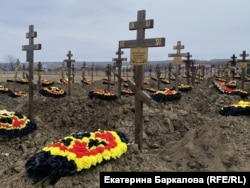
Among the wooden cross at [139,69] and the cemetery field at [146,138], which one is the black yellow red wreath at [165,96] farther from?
the wooden cross at [139,69]

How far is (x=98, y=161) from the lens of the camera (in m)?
6.48

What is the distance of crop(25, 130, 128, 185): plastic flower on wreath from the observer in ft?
20.5

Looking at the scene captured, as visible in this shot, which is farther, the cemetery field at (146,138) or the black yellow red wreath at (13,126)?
the black yellow red wreath at (13,126)

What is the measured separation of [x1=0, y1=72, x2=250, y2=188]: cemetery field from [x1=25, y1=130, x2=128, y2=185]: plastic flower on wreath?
13 cm

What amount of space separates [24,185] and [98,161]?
51.3 inches

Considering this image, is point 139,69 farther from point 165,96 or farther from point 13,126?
point 165,96

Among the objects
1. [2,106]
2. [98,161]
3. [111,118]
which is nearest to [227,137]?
[98,161]

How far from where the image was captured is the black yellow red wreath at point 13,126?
1048 centimetres

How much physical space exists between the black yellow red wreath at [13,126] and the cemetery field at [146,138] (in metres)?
0.14

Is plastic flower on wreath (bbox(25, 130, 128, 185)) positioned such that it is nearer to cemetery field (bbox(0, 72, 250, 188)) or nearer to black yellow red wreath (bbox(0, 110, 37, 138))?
cemetery field (bbox(0, 72, 250, 188))

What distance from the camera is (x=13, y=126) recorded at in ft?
35.2

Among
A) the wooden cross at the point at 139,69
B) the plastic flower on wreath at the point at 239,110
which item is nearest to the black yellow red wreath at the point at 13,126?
the wooden cross at the point at 139,69
